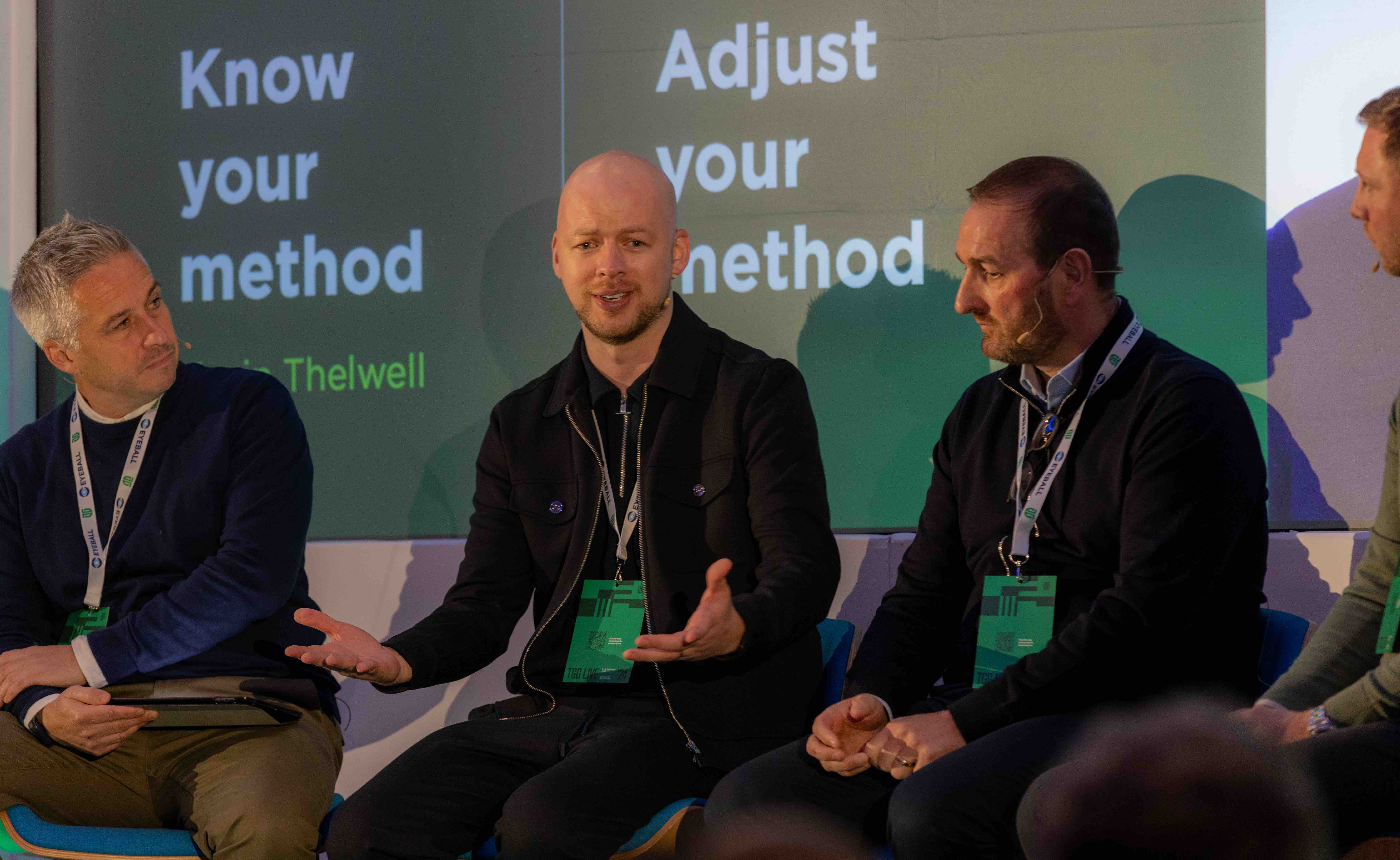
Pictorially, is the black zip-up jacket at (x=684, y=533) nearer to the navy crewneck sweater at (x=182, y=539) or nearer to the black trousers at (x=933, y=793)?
the black trousers at (x=933, y=793)

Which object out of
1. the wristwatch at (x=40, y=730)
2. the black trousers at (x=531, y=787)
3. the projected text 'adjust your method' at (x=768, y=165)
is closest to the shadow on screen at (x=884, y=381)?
the projected text 'adjust your method' at (x=768, y=165)

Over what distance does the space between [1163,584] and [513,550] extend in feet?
4.44

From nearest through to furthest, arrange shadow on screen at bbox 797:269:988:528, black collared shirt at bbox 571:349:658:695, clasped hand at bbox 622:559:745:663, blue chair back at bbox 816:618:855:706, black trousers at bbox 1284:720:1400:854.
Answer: black trousers at bbox 1284:720:1400:854, clasped hand at bbox 622:559:745:663, black collared shirt at bbox 571:349:658:695, blue chair back at bbox 816:618:855:706, shadow on screen at bbox 797:269:988:528

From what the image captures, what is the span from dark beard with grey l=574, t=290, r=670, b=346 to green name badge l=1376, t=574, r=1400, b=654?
1.50m

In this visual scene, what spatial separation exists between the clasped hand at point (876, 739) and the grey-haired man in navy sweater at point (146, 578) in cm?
102

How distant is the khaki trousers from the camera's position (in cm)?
266

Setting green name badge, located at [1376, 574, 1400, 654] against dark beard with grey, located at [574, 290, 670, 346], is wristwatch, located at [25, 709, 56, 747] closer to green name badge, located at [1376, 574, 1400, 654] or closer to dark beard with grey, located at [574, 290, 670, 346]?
dark beard with grey, located at [574, 290, 670, 346]

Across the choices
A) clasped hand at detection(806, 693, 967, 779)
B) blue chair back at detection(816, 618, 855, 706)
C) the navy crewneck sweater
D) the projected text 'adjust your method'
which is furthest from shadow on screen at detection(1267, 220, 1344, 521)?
the navy crewneck sweater

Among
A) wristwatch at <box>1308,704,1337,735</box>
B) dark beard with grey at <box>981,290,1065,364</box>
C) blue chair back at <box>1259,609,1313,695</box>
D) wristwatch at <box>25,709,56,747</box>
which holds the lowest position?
wristwatch at <box>25,709,56,747</box>

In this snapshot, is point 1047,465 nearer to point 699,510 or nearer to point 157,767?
point 699,510

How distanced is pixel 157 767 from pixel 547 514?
0.98 m

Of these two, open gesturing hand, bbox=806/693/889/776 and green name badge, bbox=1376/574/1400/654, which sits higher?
green name badge, bbox=1376/574/1400/654

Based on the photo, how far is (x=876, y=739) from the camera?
7.64 ft

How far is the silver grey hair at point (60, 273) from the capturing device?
10.2ft
